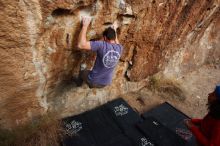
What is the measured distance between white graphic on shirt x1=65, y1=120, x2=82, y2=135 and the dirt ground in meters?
1.30

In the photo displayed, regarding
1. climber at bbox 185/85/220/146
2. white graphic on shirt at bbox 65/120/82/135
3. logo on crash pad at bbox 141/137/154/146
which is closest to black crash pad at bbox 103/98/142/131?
logo on crash pad at bbox 141/137/154/146

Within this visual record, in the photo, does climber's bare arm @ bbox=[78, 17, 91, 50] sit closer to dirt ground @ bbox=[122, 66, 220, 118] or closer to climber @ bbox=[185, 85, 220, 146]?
climber @ bbox=[185, 85, 220, 146]

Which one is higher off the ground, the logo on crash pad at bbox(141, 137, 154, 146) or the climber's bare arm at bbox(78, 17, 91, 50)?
the climber's bare arm at bbox(78, 17, 91, 50)

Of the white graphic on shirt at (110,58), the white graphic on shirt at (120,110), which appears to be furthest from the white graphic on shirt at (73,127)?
the white graphic on shirt at (110,58)

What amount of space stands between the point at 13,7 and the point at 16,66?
0.77 metres

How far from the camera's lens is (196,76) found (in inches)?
248

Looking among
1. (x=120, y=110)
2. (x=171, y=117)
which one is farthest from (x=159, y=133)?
(x=120, y=110)

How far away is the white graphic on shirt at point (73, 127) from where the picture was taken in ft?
13.0

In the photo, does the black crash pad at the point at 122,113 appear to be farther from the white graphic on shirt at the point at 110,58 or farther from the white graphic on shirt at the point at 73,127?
the white graphic on shirt at the point at 110,58

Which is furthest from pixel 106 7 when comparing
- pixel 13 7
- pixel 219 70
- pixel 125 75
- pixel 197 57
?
pixel 219 70

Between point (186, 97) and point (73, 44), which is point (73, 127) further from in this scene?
point (186, 97)

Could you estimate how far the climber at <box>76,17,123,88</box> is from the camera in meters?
3.34

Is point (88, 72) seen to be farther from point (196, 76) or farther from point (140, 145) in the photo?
point (196, 76)

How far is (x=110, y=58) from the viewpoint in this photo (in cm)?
355
